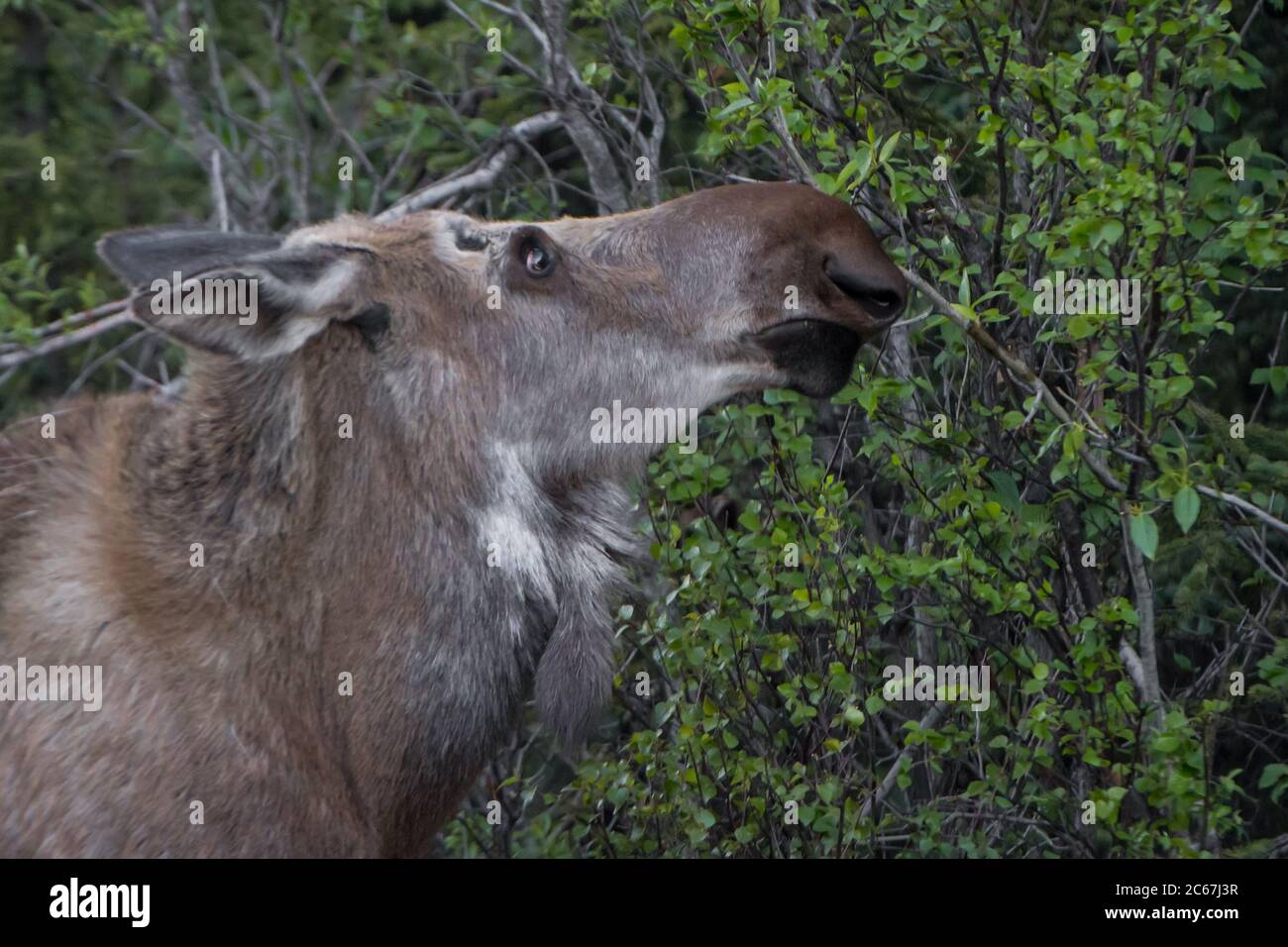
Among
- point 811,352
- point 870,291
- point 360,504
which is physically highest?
point 870,291

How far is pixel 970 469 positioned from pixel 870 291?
2.98 feet

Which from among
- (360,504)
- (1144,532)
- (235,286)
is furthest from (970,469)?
(235,286)

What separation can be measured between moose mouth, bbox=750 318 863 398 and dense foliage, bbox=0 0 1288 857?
365 millimetres

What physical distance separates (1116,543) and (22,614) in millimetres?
3507

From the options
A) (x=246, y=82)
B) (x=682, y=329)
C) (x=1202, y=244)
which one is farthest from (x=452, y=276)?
(x=246, y=82)

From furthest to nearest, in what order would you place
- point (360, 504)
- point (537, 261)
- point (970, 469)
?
point (970, 469)
point (537, 261)
point (360, 504)

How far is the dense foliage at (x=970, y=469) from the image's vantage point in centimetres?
440

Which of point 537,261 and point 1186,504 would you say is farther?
point 537,261

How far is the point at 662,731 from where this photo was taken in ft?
19.7

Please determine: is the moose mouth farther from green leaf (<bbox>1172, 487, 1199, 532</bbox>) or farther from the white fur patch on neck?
green leaf (<bbox>1172, 487, 1199, 532</bbox>)

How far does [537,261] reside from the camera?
4.41 metres

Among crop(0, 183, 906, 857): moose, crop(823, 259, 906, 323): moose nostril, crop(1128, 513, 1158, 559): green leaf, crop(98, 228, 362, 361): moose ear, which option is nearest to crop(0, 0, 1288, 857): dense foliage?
crop(1128, 513, 1158, 559): green leaf

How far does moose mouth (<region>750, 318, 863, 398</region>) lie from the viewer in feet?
13.7

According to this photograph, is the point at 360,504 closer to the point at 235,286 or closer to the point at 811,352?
the point at 235,286
